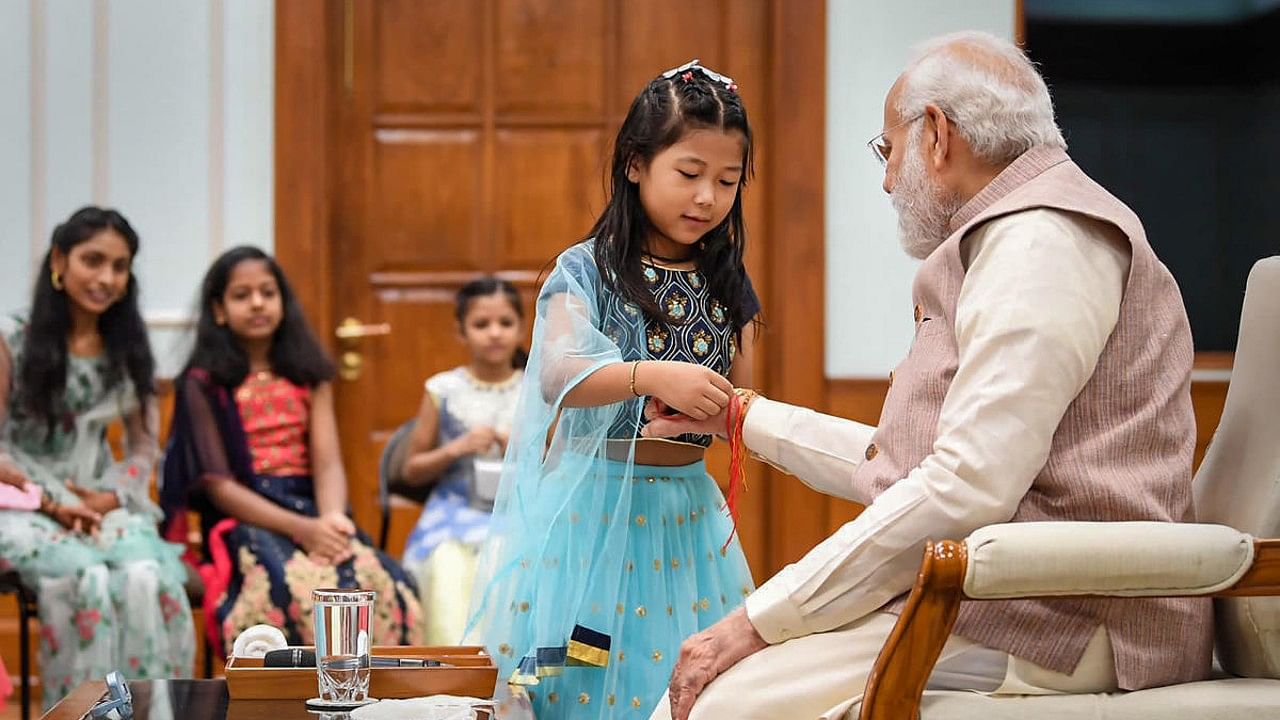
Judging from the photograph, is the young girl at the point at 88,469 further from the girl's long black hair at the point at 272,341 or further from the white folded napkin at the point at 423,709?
the white folded napkin at the point at 423,709

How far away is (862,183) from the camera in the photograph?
4766 millimetres

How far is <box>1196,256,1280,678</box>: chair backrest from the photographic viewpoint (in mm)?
1769

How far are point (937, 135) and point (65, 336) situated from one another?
2.55 meters

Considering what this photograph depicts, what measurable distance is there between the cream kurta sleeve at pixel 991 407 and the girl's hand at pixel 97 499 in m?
2.40

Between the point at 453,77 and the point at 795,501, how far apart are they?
5.65ft

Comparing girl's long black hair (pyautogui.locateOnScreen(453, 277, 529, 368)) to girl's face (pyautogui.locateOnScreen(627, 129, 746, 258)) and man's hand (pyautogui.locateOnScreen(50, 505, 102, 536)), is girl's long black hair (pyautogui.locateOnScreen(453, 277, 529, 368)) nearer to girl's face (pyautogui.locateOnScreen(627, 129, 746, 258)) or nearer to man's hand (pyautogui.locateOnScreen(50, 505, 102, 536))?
man's hand (pyautogui.locateOnScreen(50, 505, 102, 536))

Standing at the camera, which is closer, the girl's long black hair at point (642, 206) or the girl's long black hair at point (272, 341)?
the girl's long black hair at point (642, 206)

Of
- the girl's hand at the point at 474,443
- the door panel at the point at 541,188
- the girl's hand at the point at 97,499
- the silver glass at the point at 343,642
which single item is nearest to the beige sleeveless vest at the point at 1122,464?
the silver glass at the point at 343,642

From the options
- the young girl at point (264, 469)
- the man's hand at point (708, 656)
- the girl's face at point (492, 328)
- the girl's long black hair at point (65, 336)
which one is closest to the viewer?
the man's hand at point (708, 656)

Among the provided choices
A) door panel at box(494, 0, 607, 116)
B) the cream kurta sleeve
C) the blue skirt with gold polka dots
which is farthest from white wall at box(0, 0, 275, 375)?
the cream kurta sleeve

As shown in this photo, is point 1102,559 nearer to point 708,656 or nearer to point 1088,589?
point 1088,589

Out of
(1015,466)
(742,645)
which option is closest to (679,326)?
(742,645)

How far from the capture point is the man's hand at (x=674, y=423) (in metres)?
2.21

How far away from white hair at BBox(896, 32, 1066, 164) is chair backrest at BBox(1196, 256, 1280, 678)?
1.16ft
